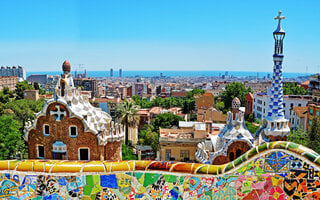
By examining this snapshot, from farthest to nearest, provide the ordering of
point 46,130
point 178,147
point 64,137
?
point 178,147
point 46,130
point 64,137

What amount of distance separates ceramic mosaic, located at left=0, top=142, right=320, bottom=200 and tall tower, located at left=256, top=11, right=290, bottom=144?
8.43 meters

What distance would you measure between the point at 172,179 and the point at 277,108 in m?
9.44

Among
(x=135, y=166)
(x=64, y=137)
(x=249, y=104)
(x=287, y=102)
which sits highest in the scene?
(x=135, y=166)

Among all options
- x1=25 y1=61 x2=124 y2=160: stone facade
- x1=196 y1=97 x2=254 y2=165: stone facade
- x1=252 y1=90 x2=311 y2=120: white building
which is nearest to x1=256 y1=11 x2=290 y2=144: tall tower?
x1=196 y1=97 x2=254 y2=165: stone facade

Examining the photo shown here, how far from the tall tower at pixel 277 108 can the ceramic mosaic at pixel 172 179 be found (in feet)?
27.7

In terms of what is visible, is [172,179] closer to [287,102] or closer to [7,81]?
[287,102]

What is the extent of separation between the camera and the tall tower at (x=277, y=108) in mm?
12594

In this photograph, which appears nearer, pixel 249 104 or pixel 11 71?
pixel 249 104

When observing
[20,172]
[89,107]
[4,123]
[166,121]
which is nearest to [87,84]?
[166,121]

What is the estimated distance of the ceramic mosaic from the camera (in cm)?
467

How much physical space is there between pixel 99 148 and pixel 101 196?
1000cm

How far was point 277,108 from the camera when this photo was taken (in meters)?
12.8

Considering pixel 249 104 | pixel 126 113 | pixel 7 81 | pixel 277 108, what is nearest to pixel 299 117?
pixel 249 104

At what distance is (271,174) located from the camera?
185 inches
